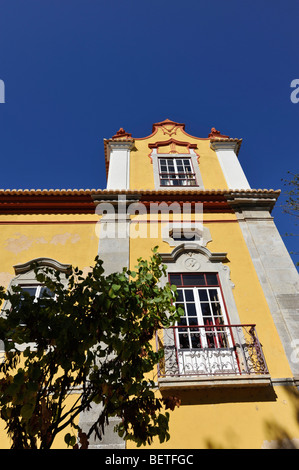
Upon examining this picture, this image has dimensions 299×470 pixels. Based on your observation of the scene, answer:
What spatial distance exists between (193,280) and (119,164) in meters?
5.23

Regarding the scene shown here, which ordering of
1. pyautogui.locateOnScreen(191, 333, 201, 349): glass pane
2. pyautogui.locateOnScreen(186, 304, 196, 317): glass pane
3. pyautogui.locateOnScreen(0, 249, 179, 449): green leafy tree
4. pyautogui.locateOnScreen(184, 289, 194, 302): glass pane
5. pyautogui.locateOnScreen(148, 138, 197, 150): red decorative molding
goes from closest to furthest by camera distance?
pyautogui.locateOnScreen(0, 249, 179, 449): green leafy tree, pyautogui.locateOnScreen(191, 333, 201, 349): glass pane, pyautogui.locateOnScreen(186, 304, 196, 317): glass pane, pyautogui.locateOnScreen(184, 289, 194, 302): glass pane, pyautogui.locateOnScreen(148, 138, 197, 150): red decorative molding

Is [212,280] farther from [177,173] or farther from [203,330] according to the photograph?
[177,173]

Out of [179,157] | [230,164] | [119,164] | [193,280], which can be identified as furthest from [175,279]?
[179,157]

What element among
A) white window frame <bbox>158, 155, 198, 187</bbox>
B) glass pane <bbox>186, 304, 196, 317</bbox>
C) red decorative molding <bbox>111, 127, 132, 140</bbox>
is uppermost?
red decorative molding <bbox>111, 127, 132, 140</bbox>

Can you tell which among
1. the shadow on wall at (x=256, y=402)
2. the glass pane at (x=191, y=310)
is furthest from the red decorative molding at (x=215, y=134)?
the shadow on wall at (x=256, y=402)

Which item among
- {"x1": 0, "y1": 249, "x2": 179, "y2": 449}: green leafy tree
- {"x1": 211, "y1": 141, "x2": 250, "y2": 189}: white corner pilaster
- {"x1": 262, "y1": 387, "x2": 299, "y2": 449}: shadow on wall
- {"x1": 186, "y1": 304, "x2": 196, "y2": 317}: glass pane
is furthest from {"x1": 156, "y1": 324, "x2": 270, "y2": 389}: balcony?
{"x1": 211, "y1": 141, "x2": 250, "y2": 189}: white corner pilaster

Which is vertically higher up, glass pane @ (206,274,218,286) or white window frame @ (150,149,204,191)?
white window frame @ (150,149,204,191)

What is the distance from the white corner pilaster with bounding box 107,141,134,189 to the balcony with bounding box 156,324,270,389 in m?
5.14

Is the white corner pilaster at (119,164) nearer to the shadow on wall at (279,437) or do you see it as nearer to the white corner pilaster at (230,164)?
the white corner pilaster at (230,164)

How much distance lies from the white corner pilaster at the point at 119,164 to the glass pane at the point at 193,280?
3.81 meters

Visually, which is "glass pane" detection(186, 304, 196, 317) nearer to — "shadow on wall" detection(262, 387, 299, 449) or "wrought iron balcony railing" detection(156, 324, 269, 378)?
"wrought iron balcony railing" detection(156, 324, 269, 378)

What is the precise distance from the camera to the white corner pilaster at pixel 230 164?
9.33 meters

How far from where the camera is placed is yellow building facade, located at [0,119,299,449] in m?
4.82
